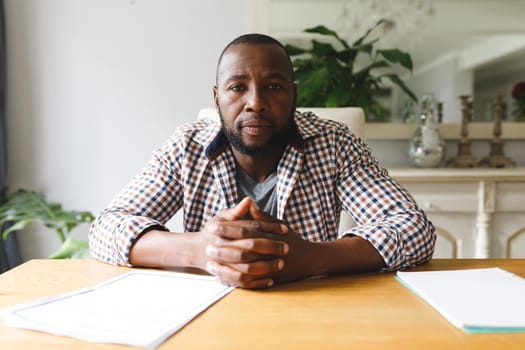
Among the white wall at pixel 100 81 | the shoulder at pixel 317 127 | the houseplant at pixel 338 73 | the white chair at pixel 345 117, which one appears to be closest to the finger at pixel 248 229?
the shoulder at pixel 317 127

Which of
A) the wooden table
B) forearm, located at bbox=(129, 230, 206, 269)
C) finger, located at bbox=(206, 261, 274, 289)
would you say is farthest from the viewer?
forearm, located at bbox=(129, 230, 206, 269)

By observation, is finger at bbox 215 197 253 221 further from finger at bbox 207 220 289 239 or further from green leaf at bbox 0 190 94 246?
green leaf at bbox 0 190 94 246

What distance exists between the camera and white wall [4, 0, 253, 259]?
2.29 m

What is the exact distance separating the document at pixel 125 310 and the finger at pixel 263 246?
7 cm

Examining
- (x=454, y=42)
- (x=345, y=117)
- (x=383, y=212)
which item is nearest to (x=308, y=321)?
(x=383, y=212)

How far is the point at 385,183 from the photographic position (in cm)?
110

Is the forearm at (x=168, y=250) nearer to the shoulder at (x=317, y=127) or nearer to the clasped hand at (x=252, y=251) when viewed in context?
the clasped hand at (x=252, y=251)

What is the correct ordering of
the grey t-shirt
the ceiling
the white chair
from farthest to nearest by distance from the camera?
1. the ceiling
2. the white chair
3. the grey t-shirt

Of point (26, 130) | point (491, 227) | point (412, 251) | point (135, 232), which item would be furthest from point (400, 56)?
point (26, 130)

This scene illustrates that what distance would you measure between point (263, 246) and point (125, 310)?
9.4 inches

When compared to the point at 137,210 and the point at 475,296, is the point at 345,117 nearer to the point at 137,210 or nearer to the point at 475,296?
the point at 137,210

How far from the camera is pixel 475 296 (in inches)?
25.5

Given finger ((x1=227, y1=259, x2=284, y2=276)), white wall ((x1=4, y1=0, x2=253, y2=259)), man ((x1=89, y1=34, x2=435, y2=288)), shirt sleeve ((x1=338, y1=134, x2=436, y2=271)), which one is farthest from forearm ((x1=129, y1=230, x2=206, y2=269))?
white wall ((x1=4, y1=0, x2=253, y2=259))

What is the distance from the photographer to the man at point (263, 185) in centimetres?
87
